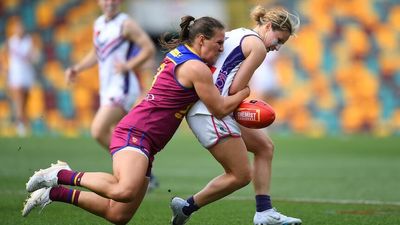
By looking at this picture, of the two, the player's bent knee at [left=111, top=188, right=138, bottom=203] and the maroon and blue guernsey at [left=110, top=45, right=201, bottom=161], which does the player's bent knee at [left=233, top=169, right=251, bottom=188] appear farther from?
the player's bent knee at [left=111, top=188, right=138, bottom=203]

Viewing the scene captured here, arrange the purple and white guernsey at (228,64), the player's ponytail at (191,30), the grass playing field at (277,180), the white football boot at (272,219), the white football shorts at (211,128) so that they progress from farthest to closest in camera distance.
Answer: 1. the grass playing field at (277,180)
2. the white football boot at (272,219)
3. the purple and white guernsey at (228,64)
4. the white football shorts at (211,128)
5. the player's ponytail at (191,30)

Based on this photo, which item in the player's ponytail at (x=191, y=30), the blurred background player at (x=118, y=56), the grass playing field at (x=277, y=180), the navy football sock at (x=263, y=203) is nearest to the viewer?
the player's ponytail at (x=191, y=30)

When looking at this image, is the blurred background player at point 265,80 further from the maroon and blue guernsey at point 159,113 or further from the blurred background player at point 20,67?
the maroon and blue guernsey at point 159,113

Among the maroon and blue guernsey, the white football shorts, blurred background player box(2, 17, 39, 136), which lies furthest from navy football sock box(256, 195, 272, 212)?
blurred background player box(2, 17, 39, 136)

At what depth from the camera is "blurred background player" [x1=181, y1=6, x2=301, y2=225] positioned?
23.1ft

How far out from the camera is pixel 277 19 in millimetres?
7371

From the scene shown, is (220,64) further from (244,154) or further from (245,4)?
(245,4)

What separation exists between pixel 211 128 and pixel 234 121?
0.25m

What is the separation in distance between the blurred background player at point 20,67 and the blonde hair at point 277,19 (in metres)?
15.3

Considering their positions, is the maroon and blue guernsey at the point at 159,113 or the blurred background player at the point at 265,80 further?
the blurred background player at the point at 265,80

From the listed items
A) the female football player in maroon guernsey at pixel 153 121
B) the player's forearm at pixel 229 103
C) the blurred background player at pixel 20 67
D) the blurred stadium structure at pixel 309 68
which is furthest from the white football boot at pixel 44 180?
the blurred stadium structure at pixel 309 68

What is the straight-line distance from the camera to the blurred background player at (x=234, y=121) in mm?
7051

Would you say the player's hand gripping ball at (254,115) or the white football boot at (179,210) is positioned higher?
the player's hand gripping ball at (254,115)

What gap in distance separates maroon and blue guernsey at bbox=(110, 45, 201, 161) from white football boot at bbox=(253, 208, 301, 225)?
1.09 m
